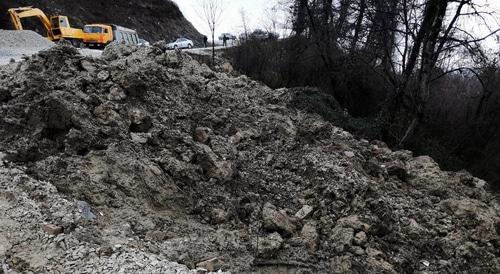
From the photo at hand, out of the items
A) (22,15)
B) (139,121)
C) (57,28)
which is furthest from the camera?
(57,28)

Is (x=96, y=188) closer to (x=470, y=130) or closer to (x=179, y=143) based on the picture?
(x=179, y=143)

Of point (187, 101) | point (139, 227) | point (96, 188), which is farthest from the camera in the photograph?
point (187, 101)

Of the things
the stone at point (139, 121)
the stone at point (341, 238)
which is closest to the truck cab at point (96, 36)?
the stone at point (139, 121)

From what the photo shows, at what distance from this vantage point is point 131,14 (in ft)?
107

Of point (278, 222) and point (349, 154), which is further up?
point (349, 154)

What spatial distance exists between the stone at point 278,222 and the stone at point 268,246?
194 millimetres

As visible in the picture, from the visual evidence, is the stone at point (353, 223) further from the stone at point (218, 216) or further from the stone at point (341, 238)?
the stone at point (218, 216)

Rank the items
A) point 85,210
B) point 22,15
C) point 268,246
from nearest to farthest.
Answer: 1. point 85,210
2. point 268,246
3. point 22,15

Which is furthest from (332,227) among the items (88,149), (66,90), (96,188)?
(66,90)

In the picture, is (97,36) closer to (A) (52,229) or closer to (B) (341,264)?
(A) (52,229)

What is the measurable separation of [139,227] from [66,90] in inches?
93.8

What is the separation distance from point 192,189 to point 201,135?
3.46ft

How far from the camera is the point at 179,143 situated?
5.57m

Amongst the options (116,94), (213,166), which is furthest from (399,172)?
(116,94)
